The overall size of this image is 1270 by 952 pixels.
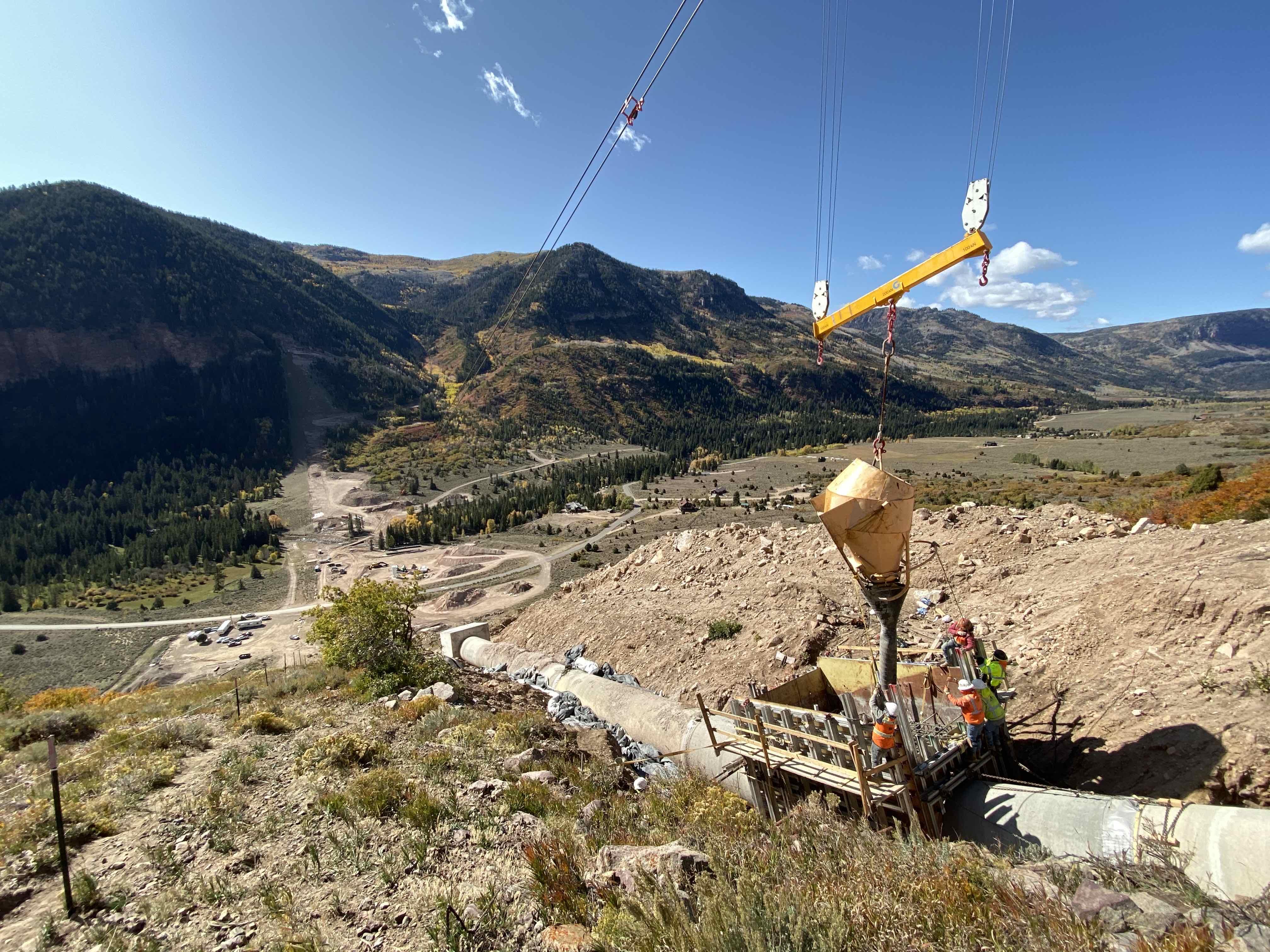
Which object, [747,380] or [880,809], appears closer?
[880,809]

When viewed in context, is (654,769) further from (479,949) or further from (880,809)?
(479,949)

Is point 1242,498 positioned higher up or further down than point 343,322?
further down

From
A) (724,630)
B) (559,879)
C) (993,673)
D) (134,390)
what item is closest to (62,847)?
(559,879)

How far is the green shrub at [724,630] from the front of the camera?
14914 mm

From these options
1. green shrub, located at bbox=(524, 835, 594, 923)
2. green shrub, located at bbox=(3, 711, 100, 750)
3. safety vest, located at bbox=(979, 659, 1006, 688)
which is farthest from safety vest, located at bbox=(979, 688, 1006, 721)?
green shrub, located at bbox=(3, 711, 100, 750)

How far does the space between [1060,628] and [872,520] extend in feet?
18.5

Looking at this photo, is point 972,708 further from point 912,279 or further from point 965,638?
point 912,279

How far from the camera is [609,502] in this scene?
257 feet

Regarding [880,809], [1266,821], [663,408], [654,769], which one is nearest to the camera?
[1266,821]

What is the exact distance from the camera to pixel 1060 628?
391 inches

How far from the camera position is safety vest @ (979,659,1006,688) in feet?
23.5

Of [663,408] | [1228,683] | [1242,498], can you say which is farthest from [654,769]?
[663,408]

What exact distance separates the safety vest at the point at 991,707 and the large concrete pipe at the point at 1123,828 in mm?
808

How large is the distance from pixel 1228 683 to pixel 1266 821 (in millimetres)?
3435
